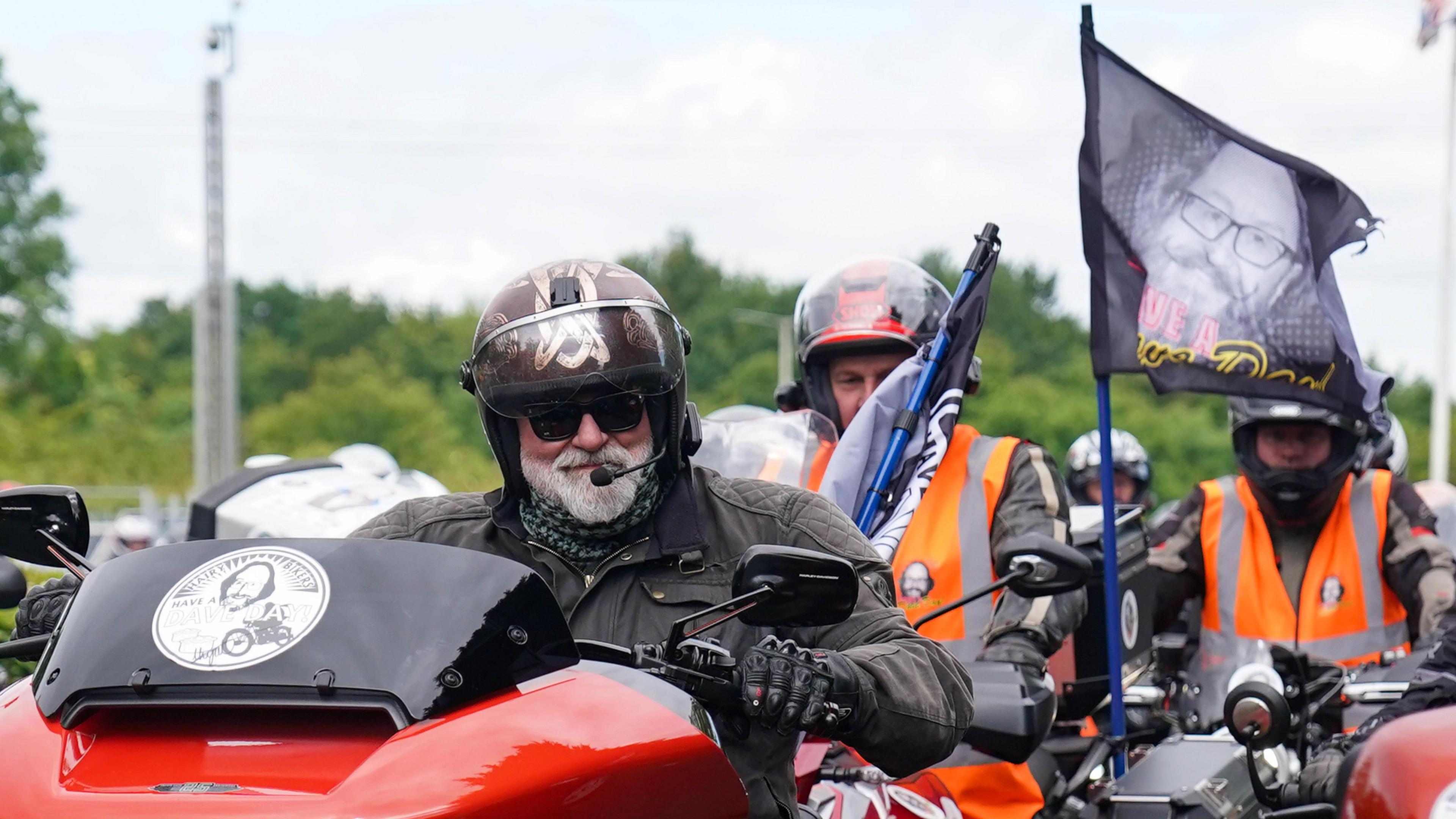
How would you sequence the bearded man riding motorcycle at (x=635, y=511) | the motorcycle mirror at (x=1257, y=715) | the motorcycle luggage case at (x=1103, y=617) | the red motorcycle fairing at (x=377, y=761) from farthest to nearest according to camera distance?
the motorcycle luggage case at (x=1103, y=617)
the motorcycle mirror at (x=1257, y=715)
the bearded man riding motorcycle at (x=635, y=511)
the red motorcycle fairing at (x=377, y=761)

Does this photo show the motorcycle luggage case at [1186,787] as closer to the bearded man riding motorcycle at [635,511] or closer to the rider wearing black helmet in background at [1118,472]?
the bearded man riding motorcycle at [635,511]

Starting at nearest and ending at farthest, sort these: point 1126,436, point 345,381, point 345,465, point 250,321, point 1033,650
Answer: point 1033,650, point 345,465, point 1126,436, point 345,381, point 250,321

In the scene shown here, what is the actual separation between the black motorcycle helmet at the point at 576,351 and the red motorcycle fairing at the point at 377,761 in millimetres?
887

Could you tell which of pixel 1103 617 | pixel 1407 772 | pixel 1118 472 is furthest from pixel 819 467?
pixel 1118 472

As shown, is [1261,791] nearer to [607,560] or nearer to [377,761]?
[607,560]

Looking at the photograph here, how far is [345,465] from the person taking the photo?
748 cm

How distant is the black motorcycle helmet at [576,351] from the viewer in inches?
127

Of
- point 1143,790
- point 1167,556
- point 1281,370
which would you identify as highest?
point 1281,370

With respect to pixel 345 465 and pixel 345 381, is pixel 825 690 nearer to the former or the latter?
pixel 345 465


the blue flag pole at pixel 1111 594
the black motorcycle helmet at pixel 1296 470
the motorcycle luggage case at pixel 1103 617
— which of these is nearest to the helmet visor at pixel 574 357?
the blue flag pole at pixel 1111 594

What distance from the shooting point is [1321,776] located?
3705 millimetres

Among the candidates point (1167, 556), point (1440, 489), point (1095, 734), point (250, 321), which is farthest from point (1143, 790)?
point (250, 321)

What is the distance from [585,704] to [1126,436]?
9.84 m

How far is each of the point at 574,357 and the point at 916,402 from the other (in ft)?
6.83
